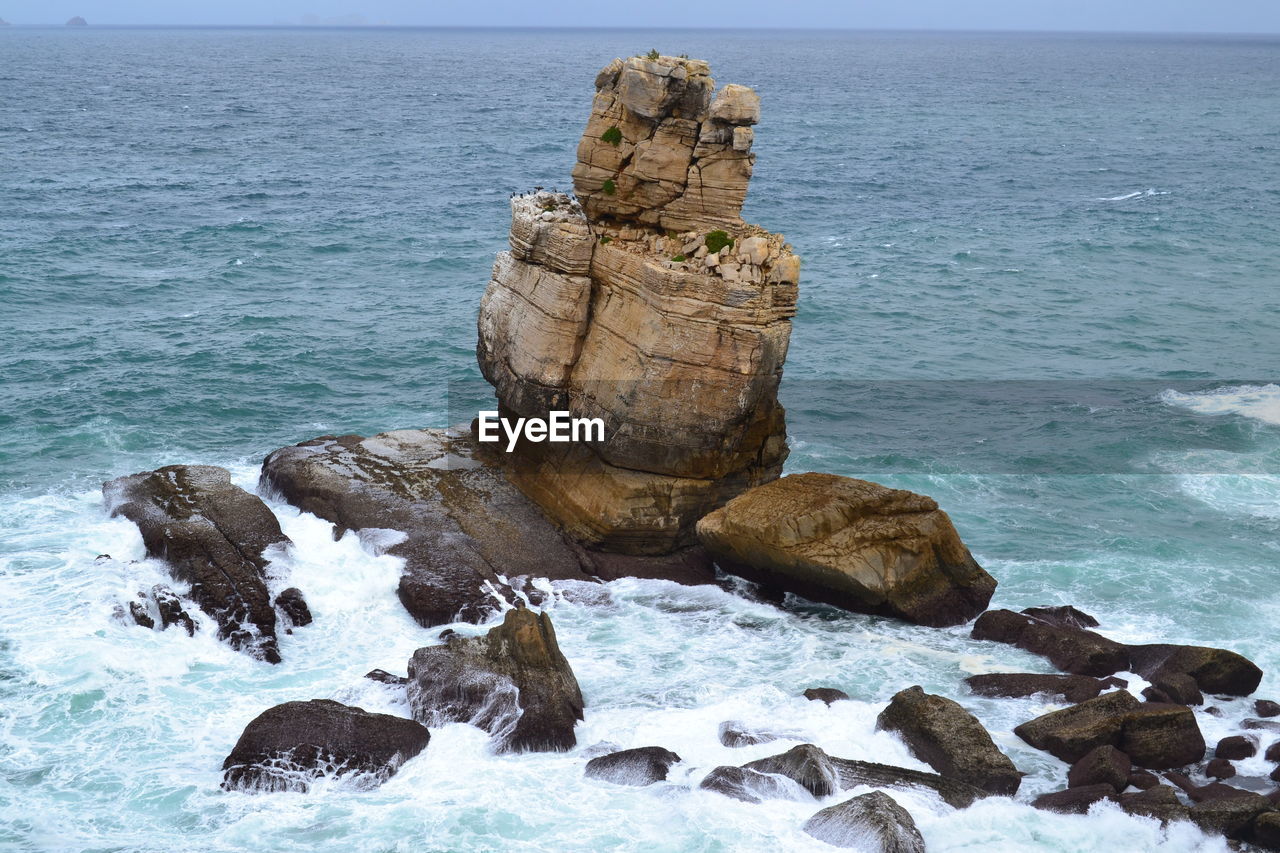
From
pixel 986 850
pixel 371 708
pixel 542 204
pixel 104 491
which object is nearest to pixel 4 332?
pixel 104 491

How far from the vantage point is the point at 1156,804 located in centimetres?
2206

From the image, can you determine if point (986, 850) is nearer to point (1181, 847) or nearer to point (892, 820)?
point (892, 820)

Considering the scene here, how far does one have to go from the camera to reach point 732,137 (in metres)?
31.4

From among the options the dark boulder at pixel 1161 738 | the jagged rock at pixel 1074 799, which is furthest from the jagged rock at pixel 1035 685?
the jagged rock at pixel 1074 799

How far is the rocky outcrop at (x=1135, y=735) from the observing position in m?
23.8

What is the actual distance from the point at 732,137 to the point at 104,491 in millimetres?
18145

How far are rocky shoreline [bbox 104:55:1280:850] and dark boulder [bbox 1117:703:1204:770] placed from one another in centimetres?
5

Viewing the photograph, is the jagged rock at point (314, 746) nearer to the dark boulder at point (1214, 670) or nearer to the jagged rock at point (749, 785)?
the jagged rock at point (749, 785)

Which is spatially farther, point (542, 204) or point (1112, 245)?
point (1112, 245)

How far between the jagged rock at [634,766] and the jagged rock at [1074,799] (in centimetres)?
641

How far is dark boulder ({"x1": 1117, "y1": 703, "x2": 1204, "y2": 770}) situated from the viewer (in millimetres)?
23734

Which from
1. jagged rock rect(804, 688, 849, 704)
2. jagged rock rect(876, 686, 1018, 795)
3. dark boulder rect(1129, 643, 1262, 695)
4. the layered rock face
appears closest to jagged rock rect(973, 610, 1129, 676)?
dark boulder rect(1129, 643, 1262, 695)

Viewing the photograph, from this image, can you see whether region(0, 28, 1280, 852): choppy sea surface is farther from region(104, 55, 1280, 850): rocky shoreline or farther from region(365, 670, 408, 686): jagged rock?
region(104, 55, 1280, 850): rocky shoreline

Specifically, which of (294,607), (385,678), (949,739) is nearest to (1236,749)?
(949,739)
